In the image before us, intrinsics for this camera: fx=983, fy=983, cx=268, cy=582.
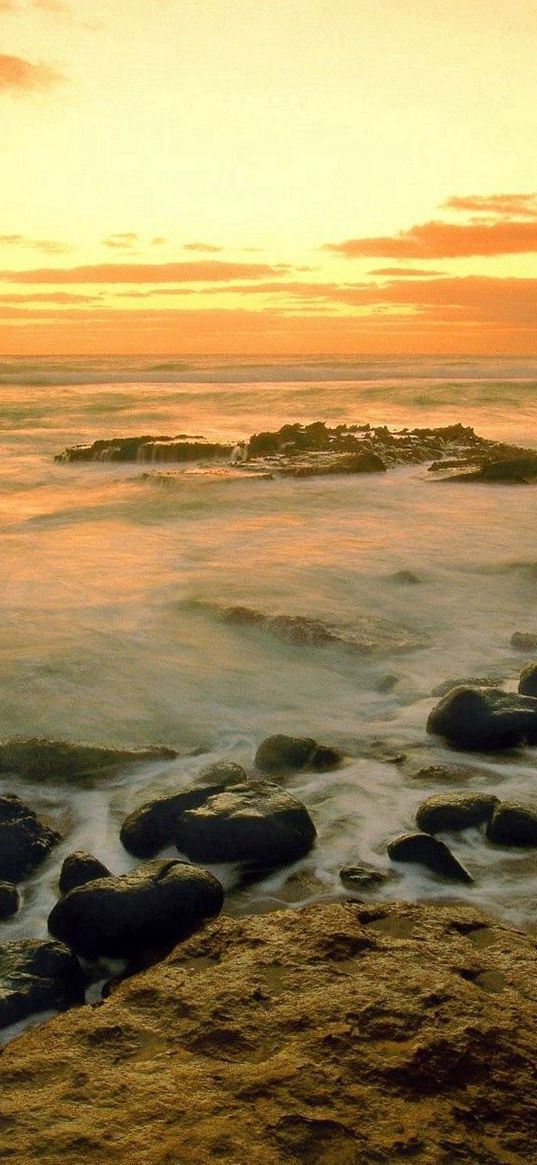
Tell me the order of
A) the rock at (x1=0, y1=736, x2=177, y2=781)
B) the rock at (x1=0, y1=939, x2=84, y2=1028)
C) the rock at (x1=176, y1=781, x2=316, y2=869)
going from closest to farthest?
A: the rock at (x1=0, y1=939, x2=84, y2=1028) → the rock at (x1=176, y1=781, x2=316, y2=869) → the rock at (x1=0, y1=736, x2=177, y2=781)

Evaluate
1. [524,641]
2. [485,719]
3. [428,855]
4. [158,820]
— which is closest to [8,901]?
[158,820]

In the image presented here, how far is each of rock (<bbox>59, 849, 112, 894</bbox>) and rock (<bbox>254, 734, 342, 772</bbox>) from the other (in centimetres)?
160

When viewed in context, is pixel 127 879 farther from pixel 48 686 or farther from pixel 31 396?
pixel 31 396

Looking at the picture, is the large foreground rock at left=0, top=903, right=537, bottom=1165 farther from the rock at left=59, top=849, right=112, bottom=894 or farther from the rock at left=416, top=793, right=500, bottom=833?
the rock at left=416, top=793, right=500, bottom=833

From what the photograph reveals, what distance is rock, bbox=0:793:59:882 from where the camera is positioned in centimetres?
455

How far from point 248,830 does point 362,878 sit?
0.56 meters

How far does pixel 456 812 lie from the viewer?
4.84 meters

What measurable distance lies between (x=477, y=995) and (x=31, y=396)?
1683 inches

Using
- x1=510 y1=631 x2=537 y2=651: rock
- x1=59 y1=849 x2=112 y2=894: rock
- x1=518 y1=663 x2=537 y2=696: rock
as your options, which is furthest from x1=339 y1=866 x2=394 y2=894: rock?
x1=510 y1=631 x2=537 y2=651: rock

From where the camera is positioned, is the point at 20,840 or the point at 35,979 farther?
the point at 20,840

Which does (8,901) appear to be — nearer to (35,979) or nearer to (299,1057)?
(35,979)

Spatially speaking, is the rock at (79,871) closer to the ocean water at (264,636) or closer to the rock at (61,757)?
the ocean water at (264,636)

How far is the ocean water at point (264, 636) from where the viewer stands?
499 cm

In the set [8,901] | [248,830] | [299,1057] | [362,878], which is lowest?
[8,901]
